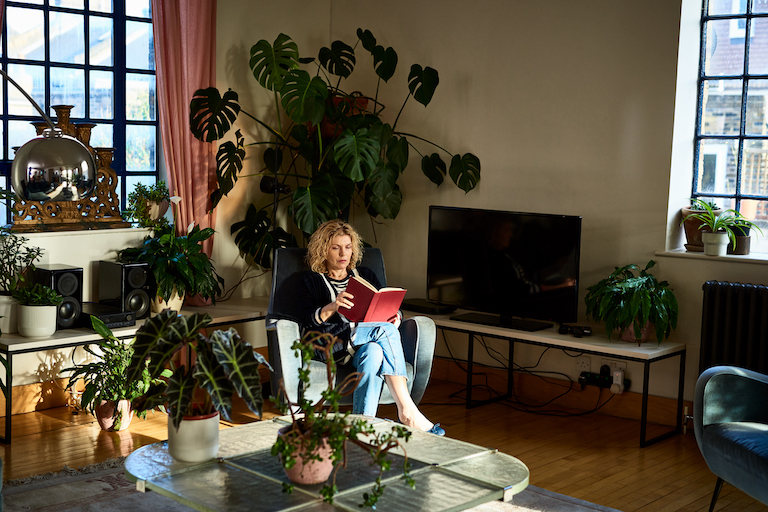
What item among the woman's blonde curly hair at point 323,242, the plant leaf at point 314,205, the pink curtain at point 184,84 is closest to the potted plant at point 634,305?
the woman's blonde curly hair at point 323,242

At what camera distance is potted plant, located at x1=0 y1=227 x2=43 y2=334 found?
401 centimetres

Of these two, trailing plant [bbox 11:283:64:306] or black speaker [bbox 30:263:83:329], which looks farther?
black speaker [bbox 30:263:83:329]

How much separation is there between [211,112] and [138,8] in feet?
2.63

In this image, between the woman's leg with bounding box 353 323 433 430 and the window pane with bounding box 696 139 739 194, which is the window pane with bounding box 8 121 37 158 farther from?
the window pane with bounding box 696 139 739 194

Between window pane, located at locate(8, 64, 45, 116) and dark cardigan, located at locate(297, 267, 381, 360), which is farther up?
window pane, located at locate(8, 64, 45, 116)

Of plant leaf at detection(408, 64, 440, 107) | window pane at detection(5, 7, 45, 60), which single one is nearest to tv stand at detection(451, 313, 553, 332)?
plant leaf at detection(408, 64, 440, 107)

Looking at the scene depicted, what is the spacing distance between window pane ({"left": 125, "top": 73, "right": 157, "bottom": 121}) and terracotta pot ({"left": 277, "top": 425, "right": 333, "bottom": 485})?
3.12m

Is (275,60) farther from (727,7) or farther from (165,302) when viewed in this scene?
(727,7)

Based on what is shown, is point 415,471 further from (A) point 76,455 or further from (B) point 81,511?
(A) point 76,455

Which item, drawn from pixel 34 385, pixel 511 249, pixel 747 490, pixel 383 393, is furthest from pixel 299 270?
pixel 747 490

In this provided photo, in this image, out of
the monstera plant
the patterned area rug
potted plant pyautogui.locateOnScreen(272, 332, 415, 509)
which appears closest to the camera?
potted plant pyautogui.locateOnScreen(272, 332, 415, 509)

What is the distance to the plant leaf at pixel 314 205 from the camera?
4.58m

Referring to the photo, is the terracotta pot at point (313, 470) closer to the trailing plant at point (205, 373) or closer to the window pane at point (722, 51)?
the trailing plant at point (205, 373)

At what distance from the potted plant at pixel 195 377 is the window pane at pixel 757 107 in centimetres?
311
